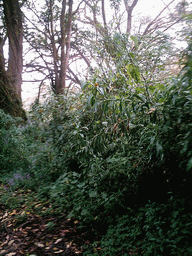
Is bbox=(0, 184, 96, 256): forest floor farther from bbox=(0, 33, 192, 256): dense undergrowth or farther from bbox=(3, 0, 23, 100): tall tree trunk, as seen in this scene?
bbox=(3, 0, 23, 100): tall tree trunk

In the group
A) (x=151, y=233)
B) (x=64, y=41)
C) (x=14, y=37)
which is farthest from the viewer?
(x=64, y=41)

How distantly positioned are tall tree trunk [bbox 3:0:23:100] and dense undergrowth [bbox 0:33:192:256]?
10.6ft

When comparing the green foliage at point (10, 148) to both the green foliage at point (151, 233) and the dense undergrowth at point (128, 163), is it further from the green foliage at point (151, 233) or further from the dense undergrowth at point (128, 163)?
the green foliage at point (151, 233)

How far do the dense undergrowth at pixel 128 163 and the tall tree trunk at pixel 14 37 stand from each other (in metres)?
3.23

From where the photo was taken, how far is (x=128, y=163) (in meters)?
2.68

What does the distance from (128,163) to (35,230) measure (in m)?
1.55

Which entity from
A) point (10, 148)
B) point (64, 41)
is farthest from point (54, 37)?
point (10, 148)

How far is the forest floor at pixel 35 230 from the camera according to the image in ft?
8.38

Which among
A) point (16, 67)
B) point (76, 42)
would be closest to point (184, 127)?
point (16, 67)

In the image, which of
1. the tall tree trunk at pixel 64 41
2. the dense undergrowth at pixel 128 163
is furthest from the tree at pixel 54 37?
the dense undergrowth at pixel 128 163

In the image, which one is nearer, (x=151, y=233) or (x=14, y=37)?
A: (x=151, y=233)

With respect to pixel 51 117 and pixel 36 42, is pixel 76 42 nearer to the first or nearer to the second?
pixel 36 42

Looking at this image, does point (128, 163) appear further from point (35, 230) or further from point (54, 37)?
point (54, 37)

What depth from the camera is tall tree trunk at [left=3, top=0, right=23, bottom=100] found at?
679cm
